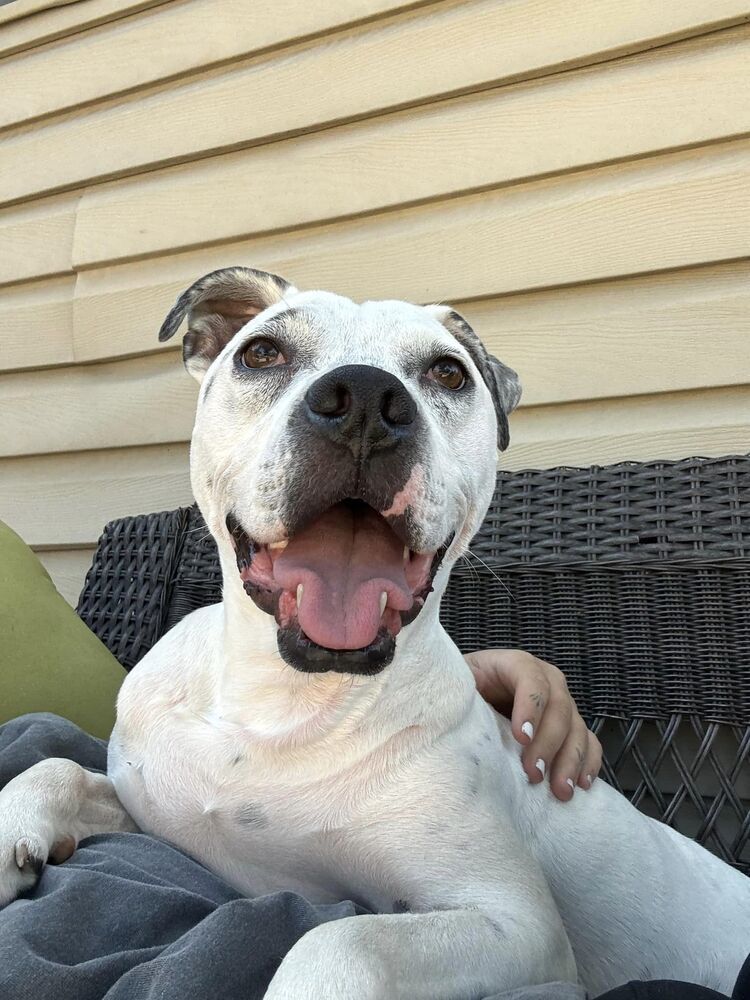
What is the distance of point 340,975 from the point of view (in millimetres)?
1204

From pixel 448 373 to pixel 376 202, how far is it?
1.65 m

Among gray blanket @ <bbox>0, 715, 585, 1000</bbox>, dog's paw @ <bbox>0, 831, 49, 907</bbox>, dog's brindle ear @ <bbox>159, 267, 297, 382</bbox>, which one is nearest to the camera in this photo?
gray blanket @ <bbox>0, 715, 585, 1000</bbox>

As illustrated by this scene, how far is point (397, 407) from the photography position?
165 centimetres

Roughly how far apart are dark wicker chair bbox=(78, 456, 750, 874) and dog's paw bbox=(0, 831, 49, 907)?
1.17 metres

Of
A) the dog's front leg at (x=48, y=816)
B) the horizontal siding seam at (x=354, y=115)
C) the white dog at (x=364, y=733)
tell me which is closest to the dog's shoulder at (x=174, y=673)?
the white dog at (x=364, y=733)

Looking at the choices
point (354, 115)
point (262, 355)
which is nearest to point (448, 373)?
point (262, 355)

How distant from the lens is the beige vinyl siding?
298 cm

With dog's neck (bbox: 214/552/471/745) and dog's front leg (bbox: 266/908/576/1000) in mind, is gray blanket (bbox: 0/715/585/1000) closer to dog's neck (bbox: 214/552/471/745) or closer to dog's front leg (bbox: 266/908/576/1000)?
dog's front leg (bbox: 266/908/576/1000)

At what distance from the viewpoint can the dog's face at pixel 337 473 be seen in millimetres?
1621

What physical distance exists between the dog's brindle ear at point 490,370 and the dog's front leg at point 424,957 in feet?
3.73

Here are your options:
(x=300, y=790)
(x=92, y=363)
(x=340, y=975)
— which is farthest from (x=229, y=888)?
(x=92, y=363)

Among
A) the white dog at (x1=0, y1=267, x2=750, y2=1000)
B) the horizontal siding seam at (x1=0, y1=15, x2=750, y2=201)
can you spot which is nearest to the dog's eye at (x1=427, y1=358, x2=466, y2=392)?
the white dog at (x1=0, y1=267, x2=750, y2=1000)

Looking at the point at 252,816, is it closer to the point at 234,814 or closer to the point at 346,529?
the point at 234,814

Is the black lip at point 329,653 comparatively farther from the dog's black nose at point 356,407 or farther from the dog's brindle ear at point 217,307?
the dog's brindle ear at point 217,307
